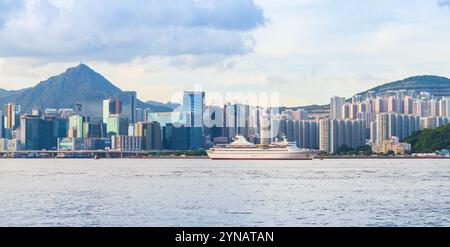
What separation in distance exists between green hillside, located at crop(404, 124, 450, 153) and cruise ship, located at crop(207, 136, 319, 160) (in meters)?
22.5

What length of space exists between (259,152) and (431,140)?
3102 centimetres

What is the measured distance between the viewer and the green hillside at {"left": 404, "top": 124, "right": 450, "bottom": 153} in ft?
308

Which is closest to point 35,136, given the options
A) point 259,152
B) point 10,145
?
point 10,145

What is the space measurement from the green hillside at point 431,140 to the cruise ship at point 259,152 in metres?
22.5

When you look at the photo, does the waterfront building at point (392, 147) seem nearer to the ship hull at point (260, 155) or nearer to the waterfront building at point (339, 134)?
the waterfront building at point (339, 134)

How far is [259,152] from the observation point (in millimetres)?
73875

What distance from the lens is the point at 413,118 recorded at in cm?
11400

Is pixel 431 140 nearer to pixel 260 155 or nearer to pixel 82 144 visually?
pixel 260 155

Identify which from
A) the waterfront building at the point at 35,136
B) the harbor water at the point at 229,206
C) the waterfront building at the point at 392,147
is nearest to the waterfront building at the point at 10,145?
the waterfront building at the point at 35,136

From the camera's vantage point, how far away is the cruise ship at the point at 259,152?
7369 centimetres

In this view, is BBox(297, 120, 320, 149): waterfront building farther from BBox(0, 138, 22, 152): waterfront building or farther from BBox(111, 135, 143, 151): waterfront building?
BBox(0, 138, 22, 152): waterfront building
